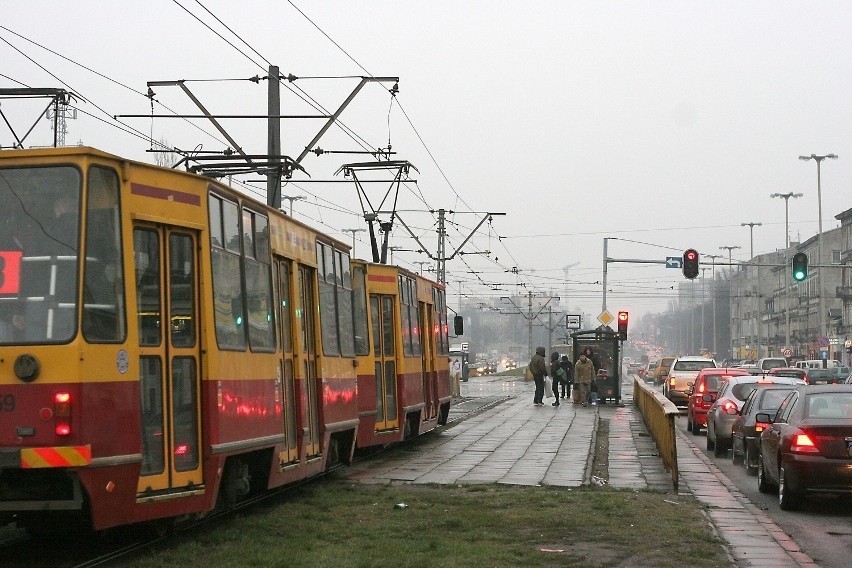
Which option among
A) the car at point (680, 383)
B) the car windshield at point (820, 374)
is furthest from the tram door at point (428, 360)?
the car windshield at point (820, 374)

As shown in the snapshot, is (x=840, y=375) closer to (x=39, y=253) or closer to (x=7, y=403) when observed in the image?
(x=39, y=253)

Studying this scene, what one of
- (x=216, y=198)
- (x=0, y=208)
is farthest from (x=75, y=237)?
(x=216, y=198)

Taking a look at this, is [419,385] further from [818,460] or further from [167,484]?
[167,484]

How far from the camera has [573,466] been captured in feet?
66.0

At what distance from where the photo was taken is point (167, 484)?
11.0 meters

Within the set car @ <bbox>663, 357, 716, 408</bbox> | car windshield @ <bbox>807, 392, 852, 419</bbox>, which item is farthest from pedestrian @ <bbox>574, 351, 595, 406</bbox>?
car windshield @ <bbox>807, 392, 852, 419</bbox>

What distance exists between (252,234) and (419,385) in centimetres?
1246

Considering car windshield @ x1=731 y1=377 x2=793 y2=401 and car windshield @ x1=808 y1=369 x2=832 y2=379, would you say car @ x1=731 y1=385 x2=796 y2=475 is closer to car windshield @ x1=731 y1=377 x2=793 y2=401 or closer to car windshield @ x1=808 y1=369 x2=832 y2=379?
car windshield @ x1=731 y1=377 x2=793 y2=401

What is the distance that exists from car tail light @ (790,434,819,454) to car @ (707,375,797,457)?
8532 millimetres

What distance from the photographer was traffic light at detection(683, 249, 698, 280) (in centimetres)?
4528

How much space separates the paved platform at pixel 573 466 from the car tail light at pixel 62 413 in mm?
5187

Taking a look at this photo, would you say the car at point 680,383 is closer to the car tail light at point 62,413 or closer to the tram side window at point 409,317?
the tram side window at point 409,317

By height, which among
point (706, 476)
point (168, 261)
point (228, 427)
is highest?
point (168, 261)

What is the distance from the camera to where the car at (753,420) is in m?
19.4
